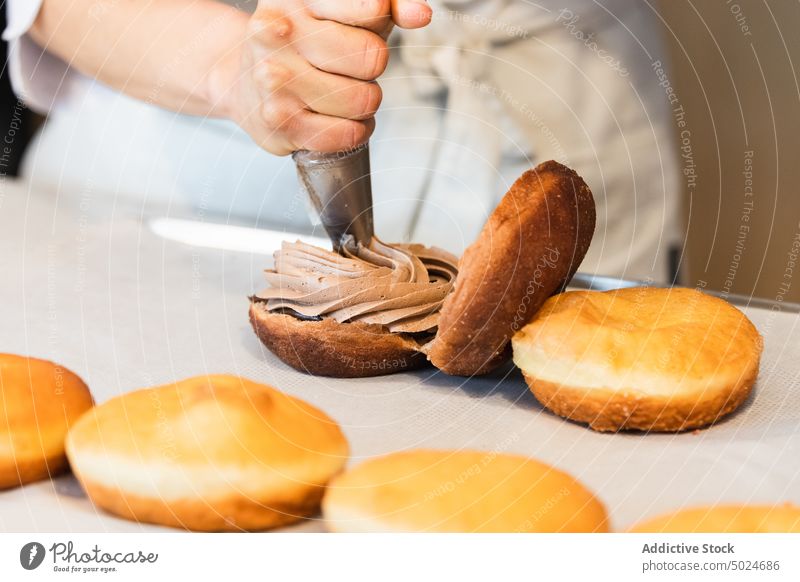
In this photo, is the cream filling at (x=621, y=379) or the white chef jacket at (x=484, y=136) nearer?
the cream filling at (x=621, y=379)

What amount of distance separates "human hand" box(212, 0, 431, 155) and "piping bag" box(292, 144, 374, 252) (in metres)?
0.02

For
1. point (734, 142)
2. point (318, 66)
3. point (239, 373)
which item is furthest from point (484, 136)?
point (239, 373)

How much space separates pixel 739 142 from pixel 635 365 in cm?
68

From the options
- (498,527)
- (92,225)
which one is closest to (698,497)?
(498,527)

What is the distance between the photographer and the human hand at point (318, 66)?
0.75m

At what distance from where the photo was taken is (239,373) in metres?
0.82

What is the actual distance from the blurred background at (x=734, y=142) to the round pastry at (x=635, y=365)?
1.41 feet

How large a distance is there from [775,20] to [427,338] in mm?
640

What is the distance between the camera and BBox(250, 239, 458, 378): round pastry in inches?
33.7

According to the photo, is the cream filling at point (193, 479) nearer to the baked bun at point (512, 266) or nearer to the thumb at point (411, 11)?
the baked bun at point (512, 266)

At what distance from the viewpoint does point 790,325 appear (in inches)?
38.8

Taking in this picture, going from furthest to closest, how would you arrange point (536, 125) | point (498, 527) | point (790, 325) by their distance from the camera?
point (536, 125), point (790, 325), point (498, 527)

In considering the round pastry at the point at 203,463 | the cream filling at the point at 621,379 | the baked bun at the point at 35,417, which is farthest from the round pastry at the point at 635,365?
the baked bun at the point at 35,417

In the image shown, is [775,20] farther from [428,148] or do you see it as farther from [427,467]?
[427,467]
